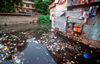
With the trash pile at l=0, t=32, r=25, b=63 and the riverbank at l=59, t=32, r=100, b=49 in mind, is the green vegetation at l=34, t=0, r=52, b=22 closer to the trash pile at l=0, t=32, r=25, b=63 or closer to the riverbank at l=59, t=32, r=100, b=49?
the trash pile at l=0, t=32, r=25, b=63

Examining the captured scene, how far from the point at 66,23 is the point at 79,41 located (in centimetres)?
213

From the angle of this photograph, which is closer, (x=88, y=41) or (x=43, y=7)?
(x=88, y=41)

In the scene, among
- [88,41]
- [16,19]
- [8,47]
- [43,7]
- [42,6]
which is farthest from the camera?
[42,6]

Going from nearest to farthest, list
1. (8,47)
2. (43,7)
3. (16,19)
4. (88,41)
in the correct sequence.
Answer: (8,47) → (88,41) → (16,19) → (43,7)

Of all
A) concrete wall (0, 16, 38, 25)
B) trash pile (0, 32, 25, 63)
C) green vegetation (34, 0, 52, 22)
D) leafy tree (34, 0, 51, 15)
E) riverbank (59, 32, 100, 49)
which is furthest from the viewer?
leafy tree (34, 0, 51, 15)

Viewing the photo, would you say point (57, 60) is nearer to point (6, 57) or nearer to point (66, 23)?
point (6, 57)

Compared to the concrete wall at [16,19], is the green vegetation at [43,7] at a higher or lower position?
higher

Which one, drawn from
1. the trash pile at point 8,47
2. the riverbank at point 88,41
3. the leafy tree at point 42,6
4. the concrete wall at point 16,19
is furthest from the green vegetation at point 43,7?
the riverbank at point 88,41

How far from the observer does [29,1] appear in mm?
23297

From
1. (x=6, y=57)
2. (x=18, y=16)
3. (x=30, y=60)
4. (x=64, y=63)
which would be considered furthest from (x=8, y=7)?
(x=64, y=63)

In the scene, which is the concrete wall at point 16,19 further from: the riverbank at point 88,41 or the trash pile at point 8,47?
the riverbank at point 88,41

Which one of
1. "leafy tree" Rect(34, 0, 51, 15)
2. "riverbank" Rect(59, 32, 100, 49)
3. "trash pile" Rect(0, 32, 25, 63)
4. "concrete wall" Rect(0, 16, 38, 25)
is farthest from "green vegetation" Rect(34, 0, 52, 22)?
"riverbank" Rect(59, 32, 100, 49)

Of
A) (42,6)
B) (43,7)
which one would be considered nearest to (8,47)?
(43,7)

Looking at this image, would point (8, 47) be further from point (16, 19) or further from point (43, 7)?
point (43, 7)
